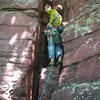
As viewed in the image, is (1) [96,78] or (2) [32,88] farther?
(2) [32,88]

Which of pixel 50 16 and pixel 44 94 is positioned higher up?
pixel 50 16

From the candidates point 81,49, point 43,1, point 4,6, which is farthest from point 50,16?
point 81,49

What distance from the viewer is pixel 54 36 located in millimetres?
8531

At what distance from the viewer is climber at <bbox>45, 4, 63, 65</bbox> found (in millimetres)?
8184

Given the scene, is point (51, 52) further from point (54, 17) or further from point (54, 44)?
point (54, 17)

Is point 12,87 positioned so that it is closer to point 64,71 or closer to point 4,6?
point 64,71

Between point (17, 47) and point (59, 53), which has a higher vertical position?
point (17, 47)

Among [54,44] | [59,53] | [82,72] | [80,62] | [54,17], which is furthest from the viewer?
[54,17]

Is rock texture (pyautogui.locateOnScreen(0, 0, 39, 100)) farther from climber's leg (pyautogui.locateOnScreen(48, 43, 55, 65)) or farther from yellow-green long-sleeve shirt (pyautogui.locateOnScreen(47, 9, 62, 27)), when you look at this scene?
yellow-green long-sleeve shirt (pyautogui.locateOnScreen(47, 9, 62, 27))

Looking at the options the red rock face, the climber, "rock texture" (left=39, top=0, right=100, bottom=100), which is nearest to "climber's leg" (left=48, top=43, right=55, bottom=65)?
the climber

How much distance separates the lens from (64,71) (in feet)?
23.6

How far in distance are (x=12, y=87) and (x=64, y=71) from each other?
119 centimetres

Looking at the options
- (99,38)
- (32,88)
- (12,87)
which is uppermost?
(99,38)

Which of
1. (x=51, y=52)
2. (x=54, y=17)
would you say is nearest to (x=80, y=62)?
(x=51, y=52)
